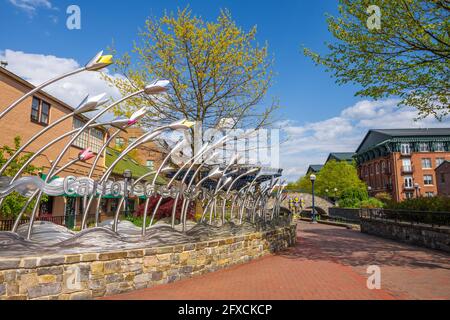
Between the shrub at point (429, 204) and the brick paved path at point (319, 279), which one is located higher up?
the shrub at point (429, 204)

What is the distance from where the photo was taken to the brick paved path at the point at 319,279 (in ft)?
20.7

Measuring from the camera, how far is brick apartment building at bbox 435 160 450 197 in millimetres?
46997

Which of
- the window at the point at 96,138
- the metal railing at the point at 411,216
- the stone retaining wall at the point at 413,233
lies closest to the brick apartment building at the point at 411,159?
the metal railing at the point at 411,216

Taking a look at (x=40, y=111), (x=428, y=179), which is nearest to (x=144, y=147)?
(x=40, y=111)

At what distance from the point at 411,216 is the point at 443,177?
134 ft

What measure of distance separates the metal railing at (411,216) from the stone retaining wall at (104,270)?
993cm

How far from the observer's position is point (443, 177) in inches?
1902

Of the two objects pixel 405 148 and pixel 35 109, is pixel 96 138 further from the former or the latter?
pixel 405 148

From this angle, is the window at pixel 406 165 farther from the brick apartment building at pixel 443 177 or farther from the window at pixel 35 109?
the window at pixel 35 109

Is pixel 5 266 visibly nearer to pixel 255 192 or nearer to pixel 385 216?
pixel 255 192

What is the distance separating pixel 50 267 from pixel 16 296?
614 millimetres

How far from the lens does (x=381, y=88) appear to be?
37.4 ft

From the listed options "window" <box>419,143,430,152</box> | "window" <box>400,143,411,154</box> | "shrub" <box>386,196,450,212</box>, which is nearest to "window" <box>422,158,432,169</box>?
"window" <box>419,143,430,152</box>
